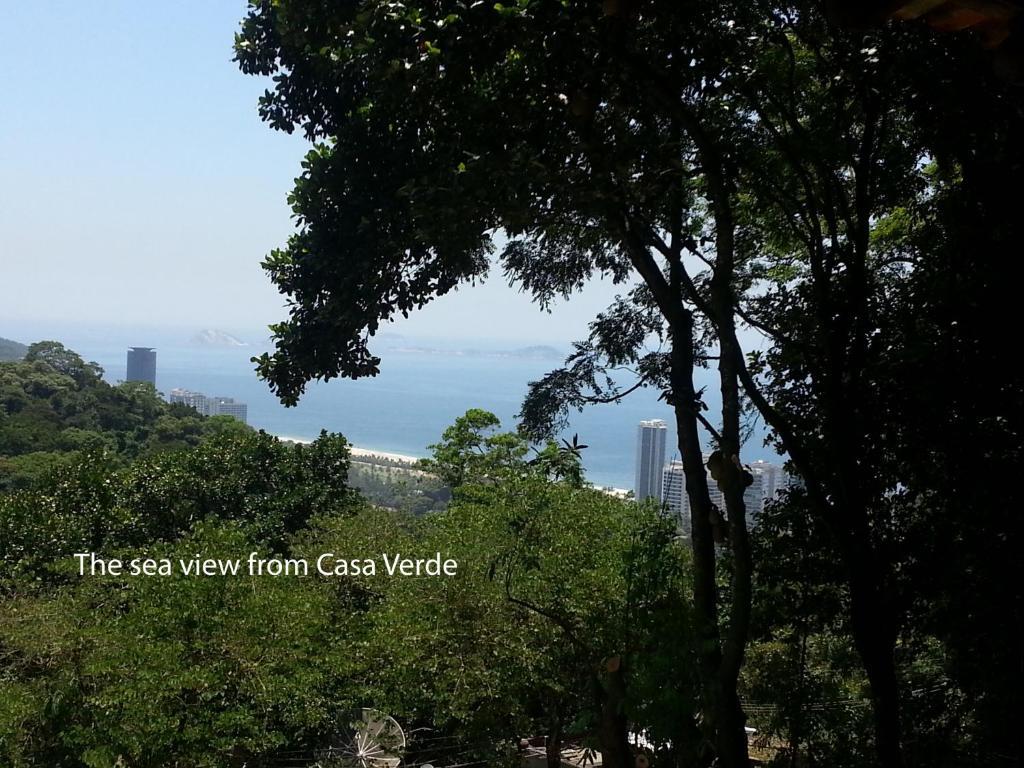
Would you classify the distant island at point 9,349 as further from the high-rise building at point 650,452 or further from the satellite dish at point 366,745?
the satellite dish at point 366,745

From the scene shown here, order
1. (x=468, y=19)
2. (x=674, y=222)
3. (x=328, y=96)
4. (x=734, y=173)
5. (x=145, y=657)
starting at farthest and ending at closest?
(x=145, y=657) < (x=328, y=96) < (x=674, y=222) < (x=734, y=173) < (x=468, y=19)

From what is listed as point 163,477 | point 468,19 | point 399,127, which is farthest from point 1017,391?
point 163,477

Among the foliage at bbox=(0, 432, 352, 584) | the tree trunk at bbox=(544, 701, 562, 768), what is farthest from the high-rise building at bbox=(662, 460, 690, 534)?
the foliage at bbox=(0, 432, 352, 584)

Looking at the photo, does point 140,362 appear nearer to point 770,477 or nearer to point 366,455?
point 366,455

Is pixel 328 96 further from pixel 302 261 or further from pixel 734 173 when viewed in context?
pixel 734 173

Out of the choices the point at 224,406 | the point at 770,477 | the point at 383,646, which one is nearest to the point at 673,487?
the point at 770,477

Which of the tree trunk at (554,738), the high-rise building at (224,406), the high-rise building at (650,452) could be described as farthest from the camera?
the high-rise building at (224,406)

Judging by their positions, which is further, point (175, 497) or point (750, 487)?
point (175, 497)

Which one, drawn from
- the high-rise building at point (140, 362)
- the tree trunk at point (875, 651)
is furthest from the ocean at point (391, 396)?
the tree trunk at point (875, 651)

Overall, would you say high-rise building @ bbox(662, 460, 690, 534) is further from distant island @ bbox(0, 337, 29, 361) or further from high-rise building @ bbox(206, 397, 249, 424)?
distant island @ bbox(0, 337, 29, 361)
